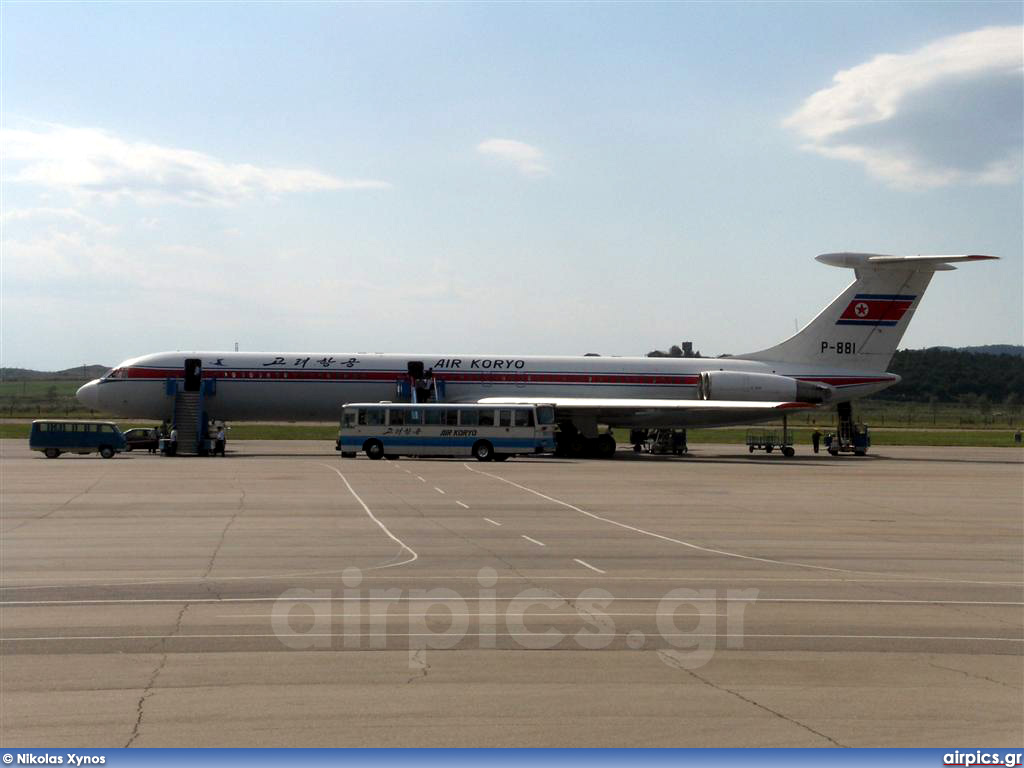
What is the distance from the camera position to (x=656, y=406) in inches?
1895

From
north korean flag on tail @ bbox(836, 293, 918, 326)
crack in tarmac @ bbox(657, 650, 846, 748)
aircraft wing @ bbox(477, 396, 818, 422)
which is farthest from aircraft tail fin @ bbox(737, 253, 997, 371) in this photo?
crack in tarmac @ bbox(657, 650, 846, 748)

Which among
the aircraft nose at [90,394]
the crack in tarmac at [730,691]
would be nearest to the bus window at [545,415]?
the aircraft nose at [90,394]

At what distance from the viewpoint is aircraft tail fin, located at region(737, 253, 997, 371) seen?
51.9 metres

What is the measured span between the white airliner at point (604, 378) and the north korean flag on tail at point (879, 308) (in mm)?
48

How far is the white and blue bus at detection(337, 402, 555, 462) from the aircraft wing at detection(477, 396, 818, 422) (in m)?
3.24

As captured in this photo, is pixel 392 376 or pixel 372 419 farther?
pixel 392 376

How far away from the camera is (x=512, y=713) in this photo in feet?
26.3

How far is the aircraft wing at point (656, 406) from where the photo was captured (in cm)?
4791

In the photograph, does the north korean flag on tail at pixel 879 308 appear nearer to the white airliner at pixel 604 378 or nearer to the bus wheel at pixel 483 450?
the white airliner at pixel 604 378

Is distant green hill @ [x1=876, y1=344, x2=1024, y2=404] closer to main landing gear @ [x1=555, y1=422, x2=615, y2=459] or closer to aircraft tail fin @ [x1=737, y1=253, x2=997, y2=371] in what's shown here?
aircraft tail fin @ [x1=737, y1=253, x2=997, y2=371]

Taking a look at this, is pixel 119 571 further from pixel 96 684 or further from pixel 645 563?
pixel 645 563

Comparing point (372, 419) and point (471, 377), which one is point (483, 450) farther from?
point (471, 377)

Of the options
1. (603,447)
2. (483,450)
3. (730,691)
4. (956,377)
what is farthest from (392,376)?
(956,377)

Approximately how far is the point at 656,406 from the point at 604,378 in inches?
134
